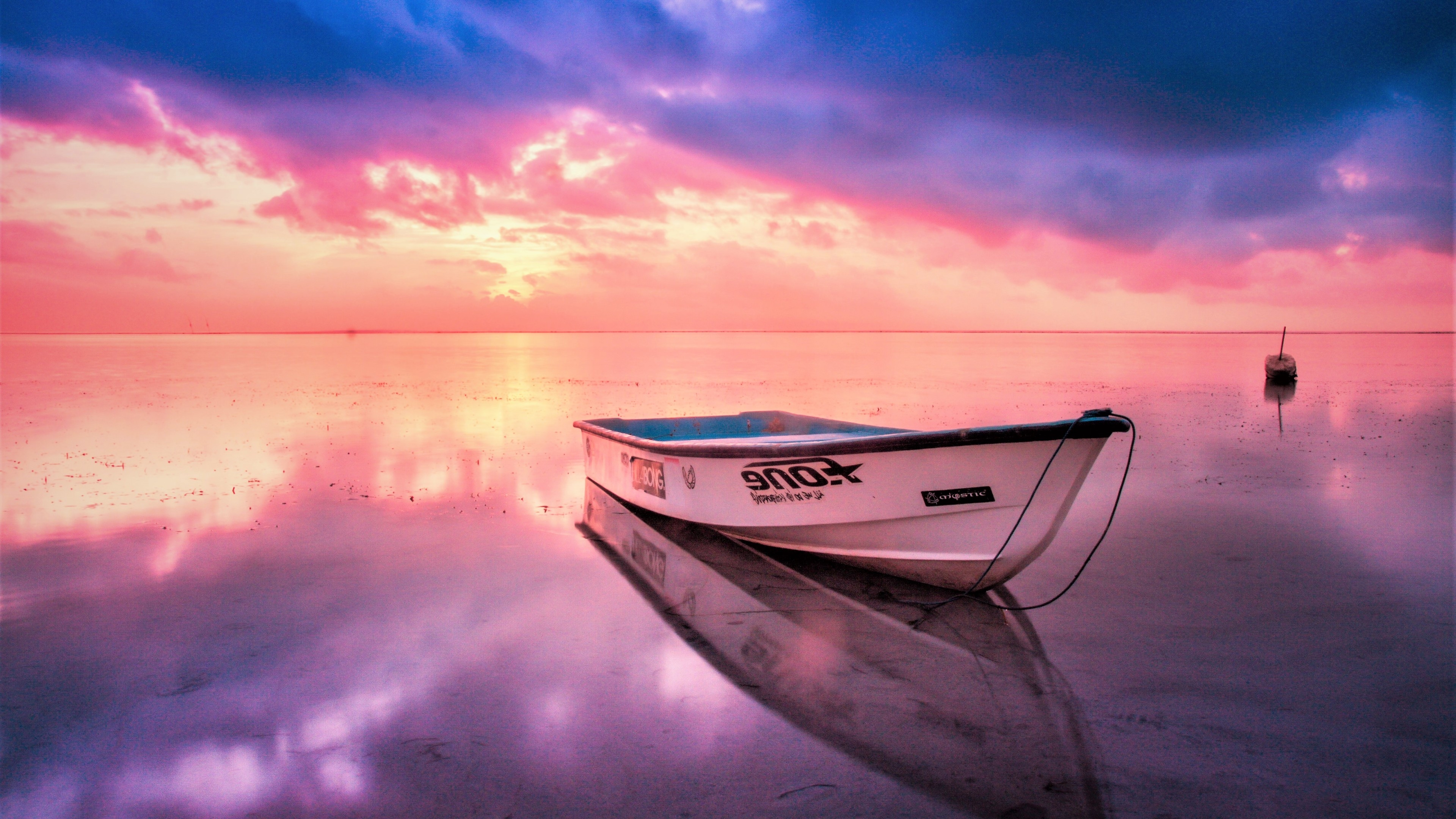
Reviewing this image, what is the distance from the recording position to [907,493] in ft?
20.3

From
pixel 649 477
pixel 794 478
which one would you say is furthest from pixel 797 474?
pixel 649 477

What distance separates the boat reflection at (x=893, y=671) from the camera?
12.9 feet

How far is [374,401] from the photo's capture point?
2461 centimetres

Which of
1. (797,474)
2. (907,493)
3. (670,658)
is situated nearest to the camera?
(670,658)

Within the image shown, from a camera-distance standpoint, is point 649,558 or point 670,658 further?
point 649,558

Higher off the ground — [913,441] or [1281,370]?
[1281,370]

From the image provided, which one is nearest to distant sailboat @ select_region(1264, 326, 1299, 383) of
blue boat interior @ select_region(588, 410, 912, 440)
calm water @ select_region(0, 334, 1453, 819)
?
calm water @ select_region(0, 334, 1453, 819)

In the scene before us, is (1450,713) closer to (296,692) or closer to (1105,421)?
(1105,421)

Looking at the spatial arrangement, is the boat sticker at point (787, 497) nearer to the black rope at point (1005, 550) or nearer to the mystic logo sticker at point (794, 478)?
the mystic logo sticker at point (794, 478)

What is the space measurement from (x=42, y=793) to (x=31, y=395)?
29.6 metres

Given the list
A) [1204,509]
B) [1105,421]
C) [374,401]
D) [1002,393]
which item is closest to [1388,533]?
[1204,509]

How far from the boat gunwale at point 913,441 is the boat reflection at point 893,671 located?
1212 millimetres

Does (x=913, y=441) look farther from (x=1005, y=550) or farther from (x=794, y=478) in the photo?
(x=794, y=478)

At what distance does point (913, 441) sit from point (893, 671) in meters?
1.76
